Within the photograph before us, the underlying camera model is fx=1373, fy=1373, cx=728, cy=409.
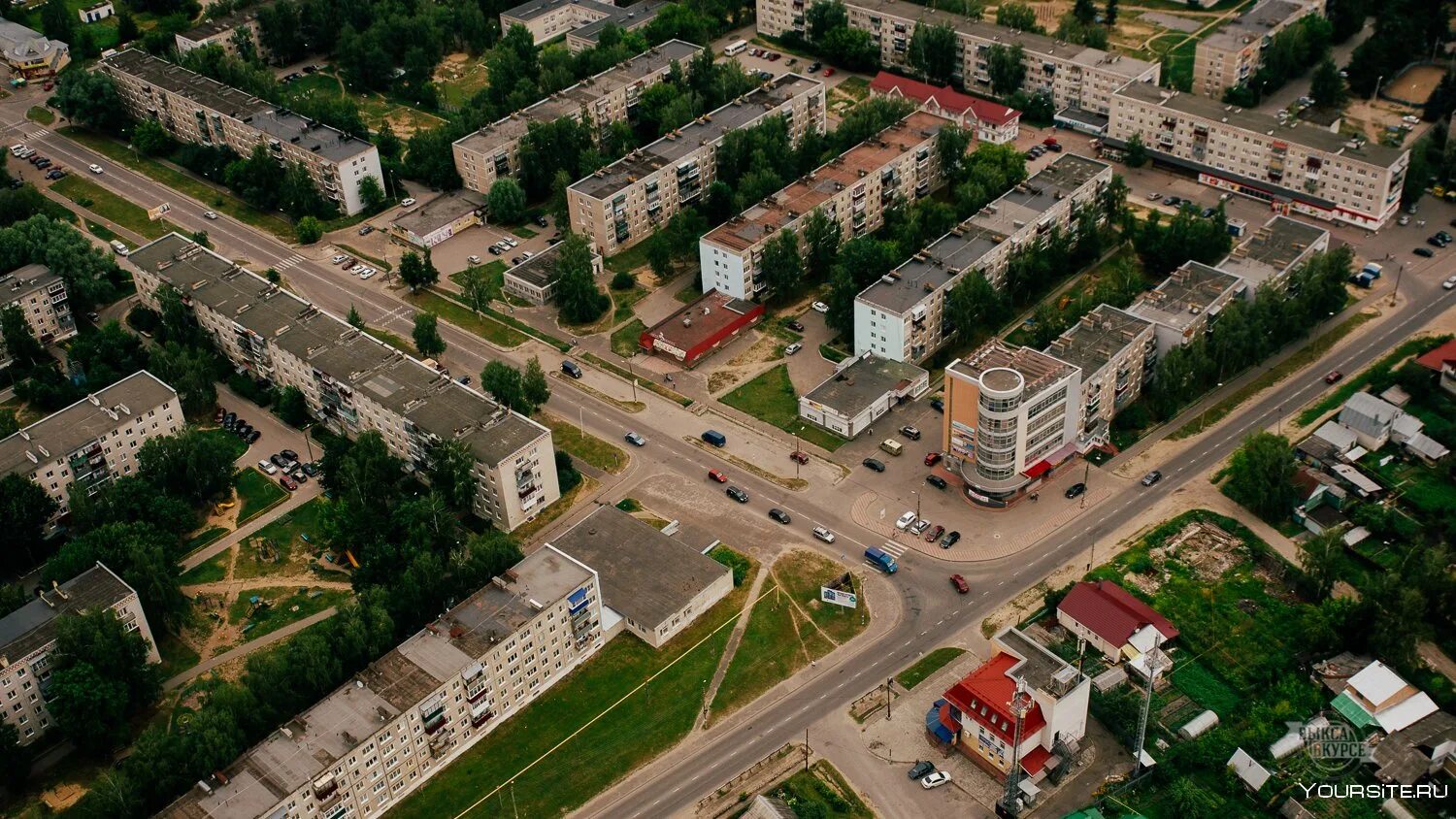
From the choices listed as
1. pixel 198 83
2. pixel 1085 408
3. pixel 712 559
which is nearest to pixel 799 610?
pixel 712 559

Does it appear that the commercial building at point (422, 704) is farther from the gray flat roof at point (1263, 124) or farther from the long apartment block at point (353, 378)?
the gray flat roof at point (1263, 124)

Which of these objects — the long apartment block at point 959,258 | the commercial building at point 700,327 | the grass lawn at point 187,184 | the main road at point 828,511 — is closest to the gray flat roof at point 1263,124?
the main road at point 828,511

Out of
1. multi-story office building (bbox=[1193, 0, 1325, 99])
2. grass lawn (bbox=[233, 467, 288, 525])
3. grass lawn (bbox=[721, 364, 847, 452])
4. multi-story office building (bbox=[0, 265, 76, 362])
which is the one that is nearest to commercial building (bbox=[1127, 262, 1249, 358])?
grass lawn (bbox=[721, 364, 847, 452])

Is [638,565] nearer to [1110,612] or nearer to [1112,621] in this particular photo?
[1110,612]

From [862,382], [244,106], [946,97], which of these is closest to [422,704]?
[862,382]

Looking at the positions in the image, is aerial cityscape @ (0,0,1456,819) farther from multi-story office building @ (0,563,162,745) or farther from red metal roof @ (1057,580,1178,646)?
multi-story office building @ (0,563,162,745)

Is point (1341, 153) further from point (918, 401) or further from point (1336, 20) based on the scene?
point (918, 401)
